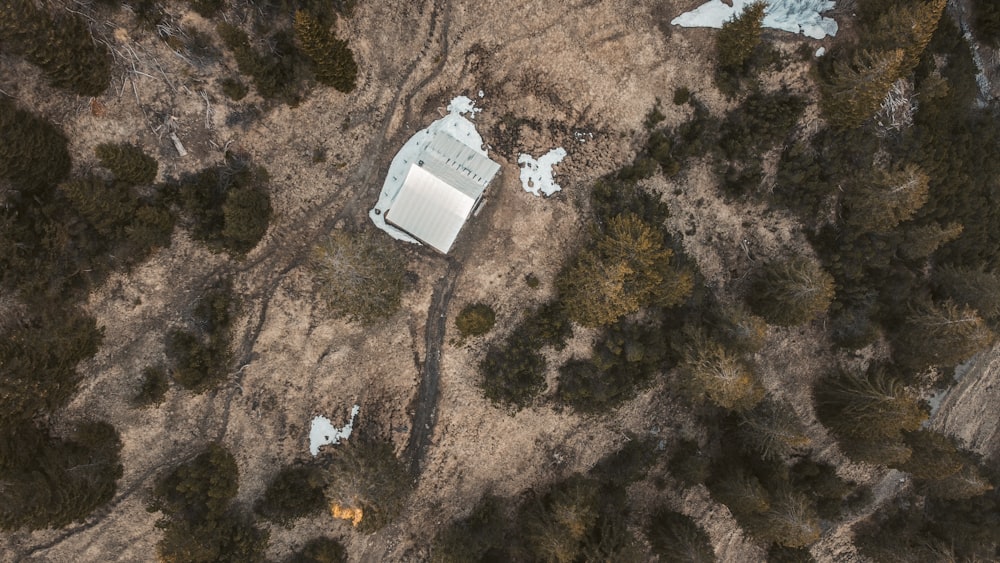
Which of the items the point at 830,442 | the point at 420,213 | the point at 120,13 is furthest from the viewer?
the point at 830,442

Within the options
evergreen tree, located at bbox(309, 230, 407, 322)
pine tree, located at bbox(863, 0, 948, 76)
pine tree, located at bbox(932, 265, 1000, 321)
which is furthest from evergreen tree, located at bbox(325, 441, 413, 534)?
pine tree, located at bbox(932, 265, 1000, 321)

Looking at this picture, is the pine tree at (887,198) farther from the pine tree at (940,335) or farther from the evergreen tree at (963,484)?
the evergreen tree at (963,484)

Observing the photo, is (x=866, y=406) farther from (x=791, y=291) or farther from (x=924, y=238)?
(x=924, y=238)

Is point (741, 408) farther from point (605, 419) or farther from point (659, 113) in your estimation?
point (659, 113)

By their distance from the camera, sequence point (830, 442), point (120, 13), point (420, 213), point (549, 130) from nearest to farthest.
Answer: point (120, 13) < point (420, 213) < point (549, 130) < point (830, 442)

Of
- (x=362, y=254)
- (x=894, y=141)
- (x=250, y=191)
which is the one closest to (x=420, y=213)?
(x=362, y=254)

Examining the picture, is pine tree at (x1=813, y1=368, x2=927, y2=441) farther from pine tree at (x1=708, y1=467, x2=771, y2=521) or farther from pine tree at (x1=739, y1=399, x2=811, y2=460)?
pine tree at (x1=708, y1=467, x2=771, y2=521)
